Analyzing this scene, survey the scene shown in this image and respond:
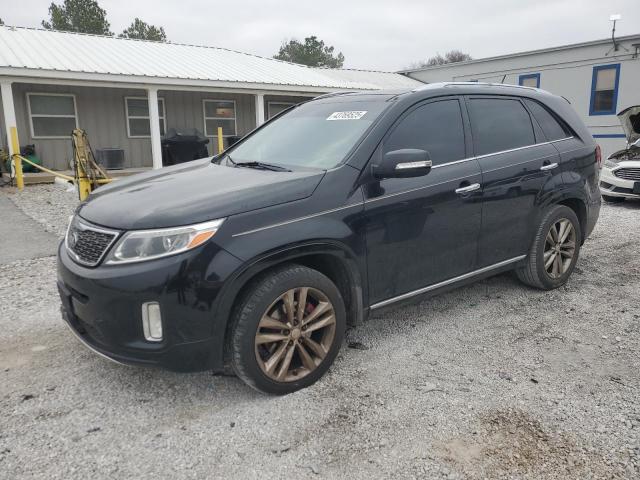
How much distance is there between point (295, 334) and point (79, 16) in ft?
161


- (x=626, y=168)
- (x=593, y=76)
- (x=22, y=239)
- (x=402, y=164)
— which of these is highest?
(x=593, y=76)

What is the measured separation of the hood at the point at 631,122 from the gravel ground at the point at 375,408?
6828 millimetres

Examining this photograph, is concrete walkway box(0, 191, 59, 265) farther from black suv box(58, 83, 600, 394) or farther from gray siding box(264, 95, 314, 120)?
gray siding box(264, 95, 314, 120)

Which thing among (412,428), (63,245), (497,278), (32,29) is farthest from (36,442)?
(32,29)

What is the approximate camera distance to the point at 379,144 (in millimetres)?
3363

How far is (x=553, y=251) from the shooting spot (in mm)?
4609

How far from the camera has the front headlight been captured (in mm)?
2629

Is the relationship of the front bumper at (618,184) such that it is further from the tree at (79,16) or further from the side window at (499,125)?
the tree at (79,16)

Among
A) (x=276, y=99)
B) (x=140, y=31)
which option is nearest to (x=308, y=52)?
(x=140, y=31)

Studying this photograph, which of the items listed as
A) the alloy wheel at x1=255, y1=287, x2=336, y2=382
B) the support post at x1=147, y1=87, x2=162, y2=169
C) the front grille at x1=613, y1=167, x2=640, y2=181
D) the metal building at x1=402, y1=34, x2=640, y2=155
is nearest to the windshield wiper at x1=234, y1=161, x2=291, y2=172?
the alloy wheel at x1=255, y1=287, x2=336, y2=382

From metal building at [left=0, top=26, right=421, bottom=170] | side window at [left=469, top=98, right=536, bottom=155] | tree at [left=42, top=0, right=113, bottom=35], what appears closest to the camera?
side window at [left=469, top=98, right=536, bottom=155]

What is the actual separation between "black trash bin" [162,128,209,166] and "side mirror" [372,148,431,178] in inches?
509

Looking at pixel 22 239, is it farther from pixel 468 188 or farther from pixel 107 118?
pixel 107 118

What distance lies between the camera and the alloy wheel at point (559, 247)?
457 centimetres
